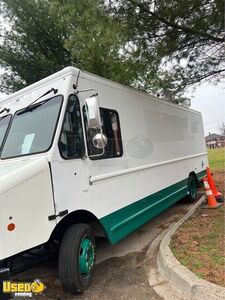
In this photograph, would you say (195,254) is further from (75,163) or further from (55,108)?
(55,108)

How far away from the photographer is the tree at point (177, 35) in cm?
613

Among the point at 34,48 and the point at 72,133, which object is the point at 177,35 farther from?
the point at 34,48

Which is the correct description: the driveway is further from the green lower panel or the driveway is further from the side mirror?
the side mirror

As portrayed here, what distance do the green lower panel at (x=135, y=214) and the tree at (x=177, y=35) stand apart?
289 cm

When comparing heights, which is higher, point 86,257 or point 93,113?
point 93,113

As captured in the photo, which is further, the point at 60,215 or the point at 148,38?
the point at 148,38

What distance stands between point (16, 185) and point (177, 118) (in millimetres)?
6250

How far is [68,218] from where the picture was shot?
14.4 feet

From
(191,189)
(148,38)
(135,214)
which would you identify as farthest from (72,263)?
(191,189)

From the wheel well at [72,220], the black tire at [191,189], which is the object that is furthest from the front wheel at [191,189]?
the wheel well at [72,220]

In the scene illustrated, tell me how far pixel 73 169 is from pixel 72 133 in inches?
19.2

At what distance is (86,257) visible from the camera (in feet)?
14.3

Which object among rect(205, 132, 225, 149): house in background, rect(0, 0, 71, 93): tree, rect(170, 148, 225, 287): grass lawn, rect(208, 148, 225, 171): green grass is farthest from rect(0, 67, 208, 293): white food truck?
rect(205, 132, 225, 149): house in background

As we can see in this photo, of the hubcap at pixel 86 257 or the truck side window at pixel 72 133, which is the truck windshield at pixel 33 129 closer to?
the truck side window at pixel 72 133
